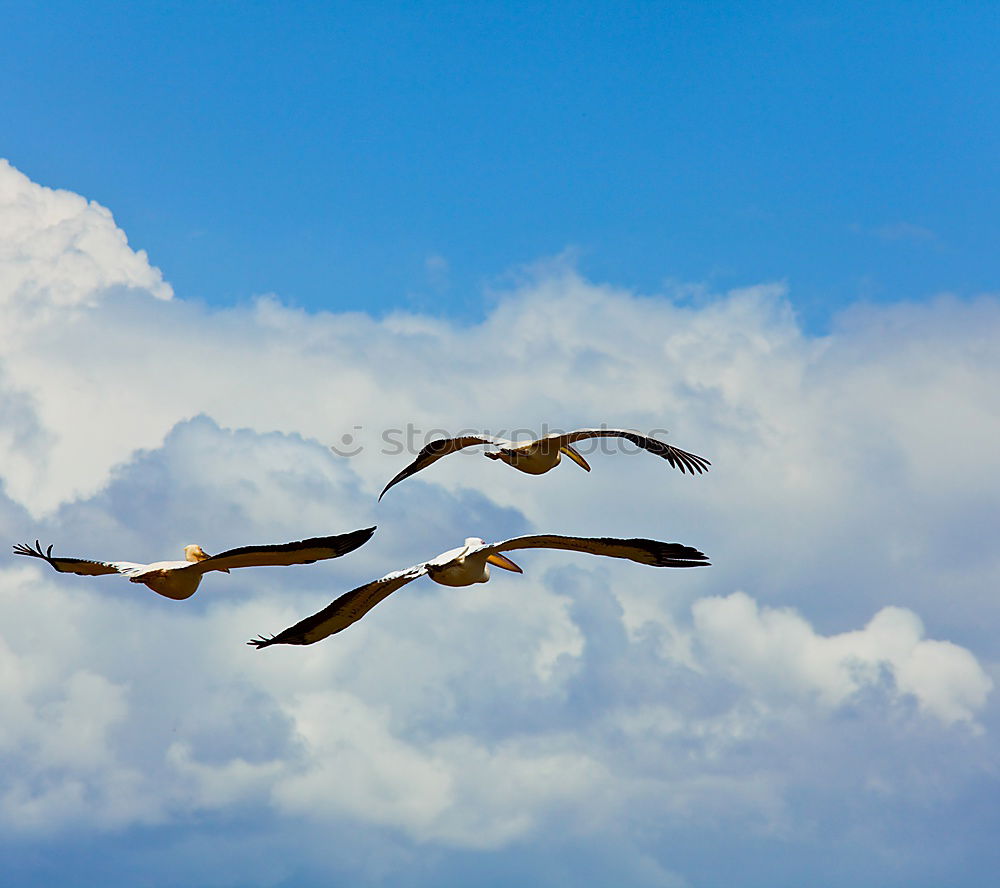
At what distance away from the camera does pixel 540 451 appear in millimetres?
31734

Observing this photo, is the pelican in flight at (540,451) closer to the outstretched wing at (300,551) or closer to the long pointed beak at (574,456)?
the long pointed beak at (574,456)

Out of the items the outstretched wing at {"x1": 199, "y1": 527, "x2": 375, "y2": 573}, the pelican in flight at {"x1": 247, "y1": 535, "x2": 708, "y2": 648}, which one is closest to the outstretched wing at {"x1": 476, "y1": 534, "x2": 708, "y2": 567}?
the pelican in flight at {"x1": 247, "y1": 535, "x2": 708, "y2": 648}

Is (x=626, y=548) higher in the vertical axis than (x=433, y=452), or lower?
lower

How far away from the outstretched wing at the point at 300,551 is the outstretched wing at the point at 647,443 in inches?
268

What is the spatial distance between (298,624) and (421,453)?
768 cm

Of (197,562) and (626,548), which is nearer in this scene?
(626,548)

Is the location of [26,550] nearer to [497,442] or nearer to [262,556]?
[262,556]

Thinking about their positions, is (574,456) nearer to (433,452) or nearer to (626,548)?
(433,452)

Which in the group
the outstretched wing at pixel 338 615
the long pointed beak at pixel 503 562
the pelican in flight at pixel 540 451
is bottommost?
the outstretched wing at pixel 338 615

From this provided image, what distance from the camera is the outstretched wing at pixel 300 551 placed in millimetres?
25219

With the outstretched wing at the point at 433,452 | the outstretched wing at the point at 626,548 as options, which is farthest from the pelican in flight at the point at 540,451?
the outstretched wing at the point at 626,548

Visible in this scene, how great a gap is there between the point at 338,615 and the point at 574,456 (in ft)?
24.9

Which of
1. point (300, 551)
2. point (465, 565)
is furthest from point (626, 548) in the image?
point (300, 551)

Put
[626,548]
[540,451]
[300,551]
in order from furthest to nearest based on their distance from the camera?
[540,451], [300,551], [626,548]
